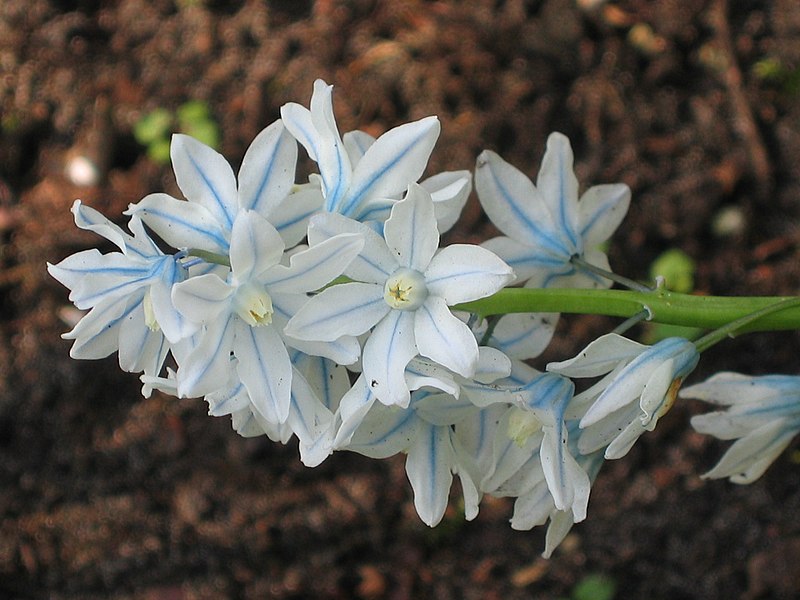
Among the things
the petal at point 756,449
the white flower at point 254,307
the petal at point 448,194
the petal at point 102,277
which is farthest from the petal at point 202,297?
the petal at point 756,449

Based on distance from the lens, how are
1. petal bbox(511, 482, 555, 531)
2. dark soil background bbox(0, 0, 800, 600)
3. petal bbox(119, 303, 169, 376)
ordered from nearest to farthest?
petal bbox(119, 303, 169, 376) → petal bbox(511, 482, 555, 531) → dark soil background bbox(0, 0, 800, 600)

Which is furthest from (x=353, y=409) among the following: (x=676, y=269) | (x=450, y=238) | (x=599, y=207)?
(x=676, y=269)

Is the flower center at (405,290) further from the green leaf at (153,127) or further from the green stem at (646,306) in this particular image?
the green leaf at (153,127)

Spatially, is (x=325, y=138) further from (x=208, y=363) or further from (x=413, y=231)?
(x=208, y=363)

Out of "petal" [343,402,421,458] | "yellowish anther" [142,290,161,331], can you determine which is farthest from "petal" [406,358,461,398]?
"yellowish anther" [142,290,161,331]

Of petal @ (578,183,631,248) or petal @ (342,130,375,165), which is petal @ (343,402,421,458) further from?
petal @ (578,183,631,248)
